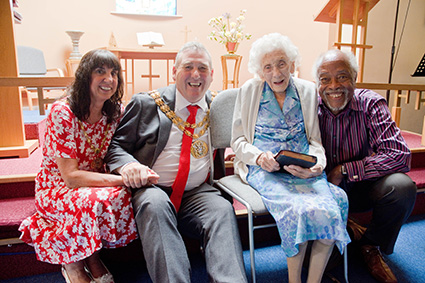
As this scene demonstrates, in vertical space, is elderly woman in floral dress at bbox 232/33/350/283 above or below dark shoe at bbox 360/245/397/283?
above

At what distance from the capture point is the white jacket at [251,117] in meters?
1.84

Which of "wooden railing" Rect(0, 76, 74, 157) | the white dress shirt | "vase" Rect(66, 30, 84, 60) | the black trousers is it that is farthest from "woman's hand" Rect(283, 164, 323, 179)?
"vase" Rect(66, 30, 84, 60)

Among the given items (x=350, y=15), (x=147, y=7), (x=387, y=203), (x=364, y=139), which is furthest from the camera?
(x=147, y=7)

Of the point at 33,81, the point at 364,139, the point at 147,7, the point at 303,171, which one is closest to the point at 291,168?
the point at 303,171

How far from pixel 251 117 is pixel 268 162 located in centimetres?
33

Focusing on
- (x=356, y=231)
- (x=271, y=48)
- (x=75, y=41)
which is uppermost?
(x=75, y=41)

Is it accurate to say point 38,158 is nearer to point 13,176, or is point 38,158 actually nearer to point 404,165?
point 13,176

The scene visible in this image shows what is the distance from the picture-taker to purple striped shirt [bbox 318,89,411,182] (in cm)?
177

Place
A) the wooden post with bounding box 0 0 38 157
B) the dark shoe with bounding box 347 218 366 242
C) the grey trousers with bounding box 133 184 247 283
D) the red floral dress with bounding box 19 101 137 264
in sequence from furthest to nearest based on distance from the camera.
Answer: the wooden post with bounding box 0 0 38 157, the dark shoe with bounding box 347 218 366 242, the red floral dress with bounding box 19 101 137 264, the grey trousers with bounding box 133 184 247 283

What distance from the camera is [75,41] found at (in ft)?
17.7

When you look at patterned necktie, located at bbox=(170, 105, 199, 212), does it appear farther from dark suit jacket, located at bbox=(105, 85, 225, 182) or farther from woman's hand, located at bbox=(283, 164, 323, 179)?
woman's hand, located at bbox=(283, 164, 323, 179)

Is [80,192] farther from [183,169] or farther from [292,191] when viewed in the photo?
[292,191]

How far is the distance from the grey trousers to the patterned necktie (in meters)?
0.12

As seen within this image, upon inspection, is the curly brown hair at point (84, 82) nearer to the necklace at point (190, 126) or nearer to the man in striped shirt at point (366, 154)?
the necklace at point (190, 126)
